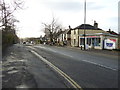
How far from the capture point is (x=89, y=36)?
151ft

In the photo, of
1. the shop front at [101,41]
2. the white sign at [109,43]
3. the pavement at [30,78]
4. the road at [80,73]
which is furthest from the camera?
the shop front at [101,41]

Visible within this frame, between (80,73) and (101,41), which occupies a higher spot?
(101,41)

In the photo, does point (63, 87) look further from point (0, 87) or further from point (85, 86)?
point (0, 87)

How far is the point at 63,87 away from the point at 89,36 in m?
40.1

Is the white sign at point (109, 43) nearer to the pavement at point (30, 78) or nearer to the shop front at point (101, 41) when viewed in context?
the shop front at point (101, 41)

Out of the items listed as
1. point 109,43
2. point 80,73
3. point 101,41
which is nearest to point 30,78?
point 80,73

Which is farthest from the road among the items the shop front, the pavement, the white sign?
the shop front

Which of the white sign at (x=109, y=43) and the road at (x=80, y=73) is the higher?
the white sign at (x=109, y=43)

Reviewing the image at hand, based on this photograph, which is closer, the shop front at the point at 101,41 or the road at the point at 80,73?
the road at the point at 80,73

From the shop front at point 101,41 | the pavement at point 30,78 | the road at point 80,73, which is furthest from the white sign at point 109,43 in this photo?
the pavement at point 30,78

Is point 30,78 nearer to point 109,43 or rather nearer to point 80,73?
point 80,73

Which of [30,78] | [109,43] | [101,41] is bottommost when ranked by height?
[30,78]

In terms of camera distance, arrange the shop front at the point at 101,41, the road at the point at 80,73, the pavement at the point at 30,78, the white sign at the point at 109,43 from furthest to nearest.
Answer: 1. the shop front at the point at 101,41
2. the white sign at the point at 109,43
3. the road at the point at 80,73
4. the pavement at the point at 30,78

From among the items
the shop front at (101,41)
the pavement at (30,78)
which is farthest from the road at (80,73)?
the shop front at (101,41)
